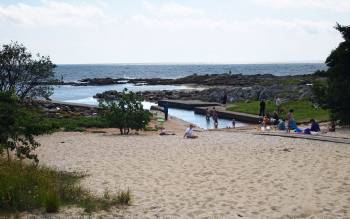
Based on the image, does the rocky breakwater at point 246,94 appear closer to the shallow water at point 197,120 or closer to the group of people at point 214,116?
the shallow water at point 197,120

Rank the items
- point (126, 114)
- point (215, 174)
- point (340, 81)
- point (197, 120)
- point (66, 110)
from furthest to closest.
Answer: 1. point (66, 110)
2. point (197, 120)
3. point (126, 114)
4. point (340, 81)
5. point (215, 174)

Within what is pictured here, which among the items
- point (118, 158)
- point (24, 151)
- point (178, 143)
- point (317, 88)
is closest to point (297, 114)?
point (317, 88)

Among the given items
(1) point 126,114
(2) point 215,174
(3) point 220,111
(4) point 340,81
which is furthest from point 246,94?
(2) point 215,174

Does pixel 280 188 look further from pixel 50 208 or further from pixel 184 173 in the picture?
pixel 50 208

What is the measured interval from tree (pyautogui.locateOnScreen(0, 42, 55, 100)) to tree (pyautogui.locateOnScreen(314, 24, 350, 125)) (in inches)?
633

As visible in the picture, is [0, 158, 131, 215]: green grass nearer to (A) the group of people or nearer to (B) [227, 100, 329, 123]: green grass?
(A) the group of people

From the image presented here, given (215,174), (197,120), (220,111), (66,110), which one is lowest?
(197,120)

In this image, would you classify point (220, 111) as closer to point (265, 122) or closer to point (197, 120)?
point (197, 120)

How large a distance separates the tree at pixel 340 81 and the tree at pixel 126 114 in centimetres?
958

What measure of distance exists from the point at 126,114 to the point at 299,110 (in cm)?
1347

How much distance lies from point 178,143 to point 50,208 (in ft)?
38.3

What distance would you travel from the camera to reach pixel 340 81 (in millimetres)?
24703

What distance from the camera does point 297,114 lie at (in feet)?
106

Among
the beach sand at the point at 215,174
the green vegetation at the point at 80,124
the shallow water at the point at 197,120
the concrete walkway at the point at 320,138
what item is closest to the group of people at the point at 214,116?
the shallow water at the point at 197,120
